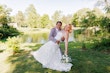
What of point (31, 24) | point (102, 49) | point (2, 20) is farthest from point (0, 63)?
point (31, 24)

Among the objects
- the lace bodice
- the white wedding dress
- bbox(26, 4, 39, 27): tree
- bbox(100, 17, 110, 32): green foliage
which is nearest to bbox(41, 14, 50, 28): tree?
bbox(26, 4, 39, 27): tree

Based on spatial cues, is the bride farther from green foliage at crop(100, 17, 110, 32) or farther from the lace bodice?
green foliage at crop(100, 17, 110, 32)

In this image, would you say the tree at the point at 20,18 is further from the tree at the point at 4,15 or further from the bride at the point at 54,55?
the bride at the point at 54,55

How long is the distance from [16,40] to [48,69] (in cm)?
555

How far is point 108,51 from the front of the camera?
14.5 m

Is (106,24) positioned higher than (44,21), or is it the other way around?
(44,21)

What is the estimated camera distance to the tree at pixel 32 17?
83.6 metres

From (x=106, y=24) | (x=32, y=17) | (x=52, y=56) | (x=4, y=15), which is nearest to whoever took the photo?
(x=52, y=56)

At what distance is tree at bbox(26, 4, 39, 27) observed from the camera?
83.6m

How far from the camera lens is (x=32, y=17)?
285 ft

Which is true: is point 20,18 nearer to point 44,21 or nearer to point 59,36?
point 44,21

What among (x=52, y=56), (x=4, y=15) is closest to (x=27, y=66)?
(x=52, y=56)

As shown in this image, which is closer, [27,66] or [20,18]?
[27,66]

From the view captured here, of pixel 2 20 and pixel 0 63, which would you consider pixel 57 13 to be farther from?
pixel 0 63
